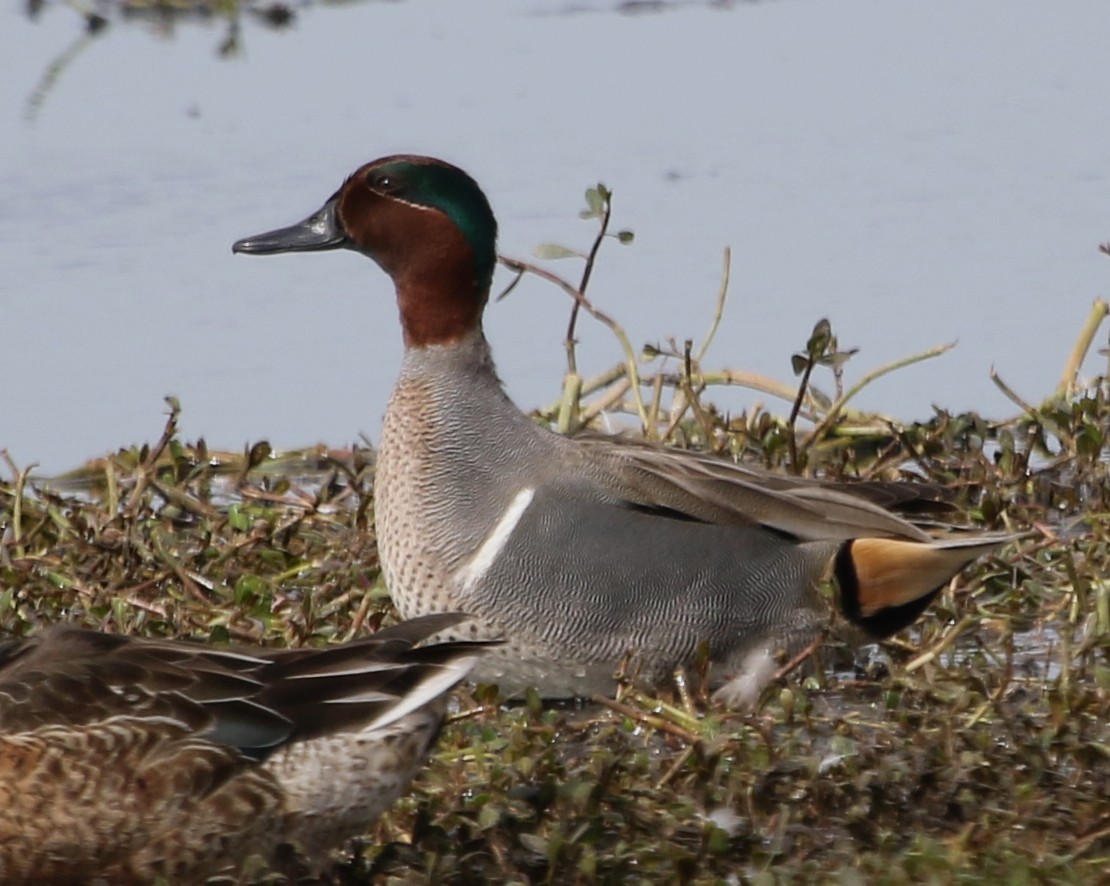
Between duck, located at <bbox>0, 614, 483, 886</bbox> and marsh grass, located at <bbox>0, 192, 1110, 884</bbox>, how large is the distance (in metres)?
0.14

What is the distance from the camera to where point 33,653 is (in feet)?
13.4

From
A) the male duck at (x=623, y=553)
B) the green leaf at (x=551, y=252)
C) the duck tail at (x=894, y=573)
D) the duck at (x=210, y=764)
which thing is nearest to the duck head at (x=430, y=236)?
the male duck at (x=623, y=553)

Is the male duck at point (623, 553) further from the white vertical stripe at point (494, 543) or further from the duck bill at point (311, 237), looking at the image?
the duck bill at point (311, 237)

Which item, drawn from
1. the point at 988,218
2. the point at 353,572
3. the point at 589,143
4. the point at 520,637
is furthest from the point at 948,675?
the point at 589,143

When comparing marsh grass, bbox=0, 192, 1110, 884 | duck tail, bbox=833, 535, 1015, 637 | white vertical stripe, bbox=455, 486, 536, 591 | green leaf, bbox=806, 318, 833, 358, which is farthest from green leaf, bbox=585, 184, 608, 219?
duck tail, bbox=833, 535, 1015, 637

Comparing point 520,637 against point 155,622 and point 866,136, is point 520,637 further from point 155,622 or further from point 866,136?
point 866,136

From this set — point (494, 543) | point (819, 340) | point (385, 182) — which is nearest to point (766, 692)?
point (494, 543)

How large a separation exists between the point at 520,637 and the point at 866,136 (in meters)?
5.64

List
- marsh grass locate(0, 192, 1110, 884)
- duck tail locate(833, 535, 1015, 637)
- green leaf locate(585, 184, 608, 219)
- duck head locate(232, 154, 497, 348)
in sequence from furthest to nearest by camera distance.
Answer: green leaf locate(585, 184, 608, 219) < duck head locate(232, 154, 497, 348) < duck tail locate(833, 535, 1015, 637) < marsh grass locate(0, 192, 1110, 884)

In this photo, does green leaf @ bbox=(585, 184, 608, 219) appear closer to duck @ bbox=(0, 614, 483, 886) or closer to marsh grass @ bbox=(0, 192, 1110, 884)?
marsh grass @ bbox=(0, 192, 1110, 884)

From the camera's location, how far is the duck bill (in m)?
5.70

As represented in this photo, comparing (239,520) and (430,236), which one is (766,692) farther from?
(239,520)

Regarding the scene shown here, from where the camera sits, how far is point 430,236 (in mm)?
5539

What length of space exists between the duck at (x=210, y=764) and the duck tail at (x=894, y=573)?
1.41 meters
